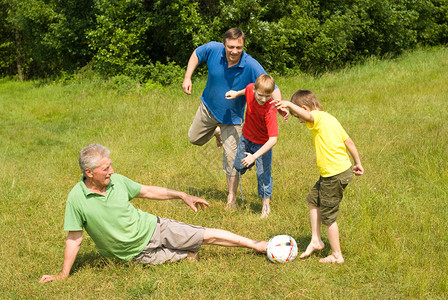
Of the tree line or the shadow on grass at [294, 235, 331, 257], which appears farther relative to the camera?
the tree line

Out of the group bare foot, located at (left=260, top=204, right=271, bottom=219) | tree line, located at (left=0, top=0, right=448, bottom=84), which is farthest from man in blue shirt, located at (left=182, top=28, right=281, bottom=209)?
tree line, located at (left=0, top=0, right=448, bottom=84)

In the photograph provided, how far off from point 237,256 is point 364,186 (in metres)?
2.40

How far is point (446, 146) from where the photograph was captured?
7.55m

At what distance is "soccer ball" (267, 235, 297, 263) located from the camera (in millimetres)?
4660

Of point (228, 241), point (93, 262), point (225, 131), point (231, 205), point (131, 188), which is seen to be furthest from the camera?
point (225, 131)

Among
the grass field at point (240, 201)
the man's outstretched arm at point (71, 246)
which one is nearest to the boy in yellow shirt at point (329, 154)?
the grass field at point (240, 201)

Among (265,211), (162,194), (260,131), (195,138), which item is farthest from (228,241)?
(195,138)

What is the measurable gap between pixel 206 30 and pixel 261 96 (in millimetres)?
11303

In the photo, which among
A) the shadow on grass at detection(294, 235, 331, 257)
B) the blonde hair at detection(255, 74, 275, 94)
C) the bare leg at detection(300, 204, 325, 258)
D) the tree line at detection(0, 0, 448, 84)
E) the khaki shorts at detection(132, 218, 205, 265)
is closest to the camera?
the khaki shorts at detection(132, 218, 205, 265)

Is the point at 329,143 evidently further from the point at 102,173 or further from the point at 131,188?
the point at 102,173

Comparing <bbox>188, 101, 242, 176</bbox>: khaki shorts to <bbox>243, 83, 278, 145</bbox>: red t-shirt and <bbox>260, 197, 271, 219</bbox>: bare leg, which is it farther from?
<bbox>260, 197, 271, 219</bbox>: bare leg

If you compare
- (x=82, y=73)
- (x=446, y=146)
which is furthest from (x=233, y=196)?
(x=82, y=73)

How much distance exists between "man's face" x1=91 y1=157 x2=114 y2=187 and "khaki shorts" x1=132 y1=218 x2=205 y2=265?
0.77m

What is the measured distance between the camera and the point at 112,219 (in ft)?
14.1
